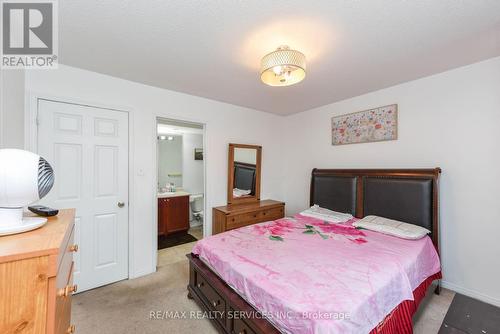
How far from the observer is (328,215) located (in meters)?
2.80

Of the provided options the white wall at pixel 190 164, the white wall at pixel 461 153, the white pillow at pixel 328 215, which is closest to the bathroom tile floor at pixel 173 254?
the white wall at pixel 190 164

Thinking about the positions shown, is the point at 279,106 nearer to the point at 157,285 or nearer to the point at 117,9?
the point at 117,9

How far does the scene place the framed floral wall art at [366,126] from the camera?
2732 mm

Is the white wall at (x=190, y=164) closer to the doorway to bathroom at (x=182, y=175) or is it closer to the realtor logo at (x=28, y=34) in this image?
the doorway to bathroom at (x=182, y=175)

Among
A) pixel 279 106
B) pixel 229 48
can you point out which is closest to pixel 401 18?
pixel 229 48

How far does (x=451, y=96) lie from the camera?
2291mm

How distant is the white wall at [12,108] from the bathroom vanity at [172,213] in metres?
2.24

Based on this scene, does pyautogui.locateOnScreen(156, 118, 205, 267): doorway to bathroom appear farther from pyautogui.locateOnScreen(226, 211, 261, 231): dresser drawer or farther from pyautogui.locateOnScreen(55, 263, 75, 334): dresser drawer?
pyautogui.locateOnScreen(55, 263, 75, 334): dresser drawer

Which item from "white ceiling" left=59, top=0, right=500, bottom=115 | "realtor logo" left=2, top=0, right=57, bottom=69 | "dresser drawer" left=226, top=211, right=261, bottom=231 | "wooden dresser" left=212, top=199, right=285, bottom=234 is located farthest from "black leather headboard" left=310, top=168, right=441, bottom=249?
"realtor logo" left=2, top=0, right=57, bottom=69

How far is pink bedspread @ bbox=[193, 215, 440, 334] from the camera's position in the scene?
1.14 metres

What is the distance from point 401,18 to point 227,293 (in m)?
2.37

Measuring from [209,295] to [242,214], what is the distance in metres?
1.44

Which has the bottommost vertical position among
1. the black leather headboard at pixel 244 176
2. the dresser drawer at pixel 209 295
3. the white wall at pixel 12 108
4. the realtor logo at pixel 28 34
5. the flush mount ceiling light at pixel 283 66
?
the dresser drawer at pixel 209 295

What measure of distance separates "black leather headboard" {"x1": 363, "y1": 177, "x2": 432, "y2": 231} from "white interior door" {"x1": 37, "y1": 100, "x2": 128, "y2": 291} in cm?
310
